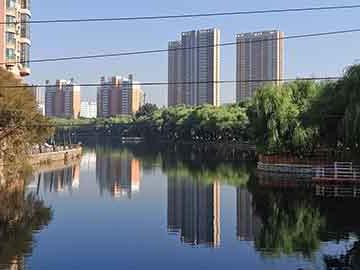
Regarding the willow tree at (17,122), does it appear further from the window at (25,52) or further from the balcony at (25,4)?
the balcony at (25,4)

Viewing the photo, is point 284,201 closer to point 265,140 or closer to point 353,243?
point 353,243

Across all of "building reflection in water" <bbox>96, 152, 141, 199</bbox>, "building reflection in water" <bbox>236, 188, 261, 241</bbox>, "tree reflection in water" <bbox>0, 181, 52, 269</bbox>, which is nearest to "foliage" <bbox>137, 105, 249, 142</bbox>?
"building reflection in water" <bbox>96, 152, 141, 199</bbox>

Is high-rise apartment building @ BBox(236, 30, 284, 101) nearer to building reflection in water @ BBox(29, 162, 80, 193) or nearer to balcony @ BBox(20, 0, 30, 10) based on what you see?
balcony @ BBox(20, 0, 30, 10)

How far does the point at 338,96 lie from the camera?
94.4 ft

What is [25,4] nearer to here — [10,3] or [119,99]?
[10,3]

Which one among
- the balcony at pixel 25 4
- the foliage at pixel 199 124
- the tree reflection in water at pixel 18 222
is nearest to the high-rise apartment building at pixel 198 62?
the foliage at pixel 199 124

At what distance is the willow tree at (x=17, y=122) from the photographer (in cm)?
2812

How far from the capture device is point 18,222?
62.5 ft

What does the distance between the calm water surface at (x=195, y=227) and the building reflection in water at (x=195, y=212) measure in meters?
0.03

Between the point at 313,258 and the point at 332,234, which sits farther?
the point at 332,234

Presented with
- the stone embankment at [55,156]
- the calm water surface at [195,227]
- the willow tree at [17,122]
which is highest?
the willow tree at [17,122]

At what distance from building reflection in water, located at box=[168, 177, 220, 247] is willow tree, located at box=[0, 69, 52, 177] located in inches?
279

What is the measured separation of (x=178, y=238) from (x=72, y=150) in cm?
4411

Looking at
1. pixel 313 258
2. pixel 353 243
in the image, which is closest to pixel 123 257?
pixel 313 258
